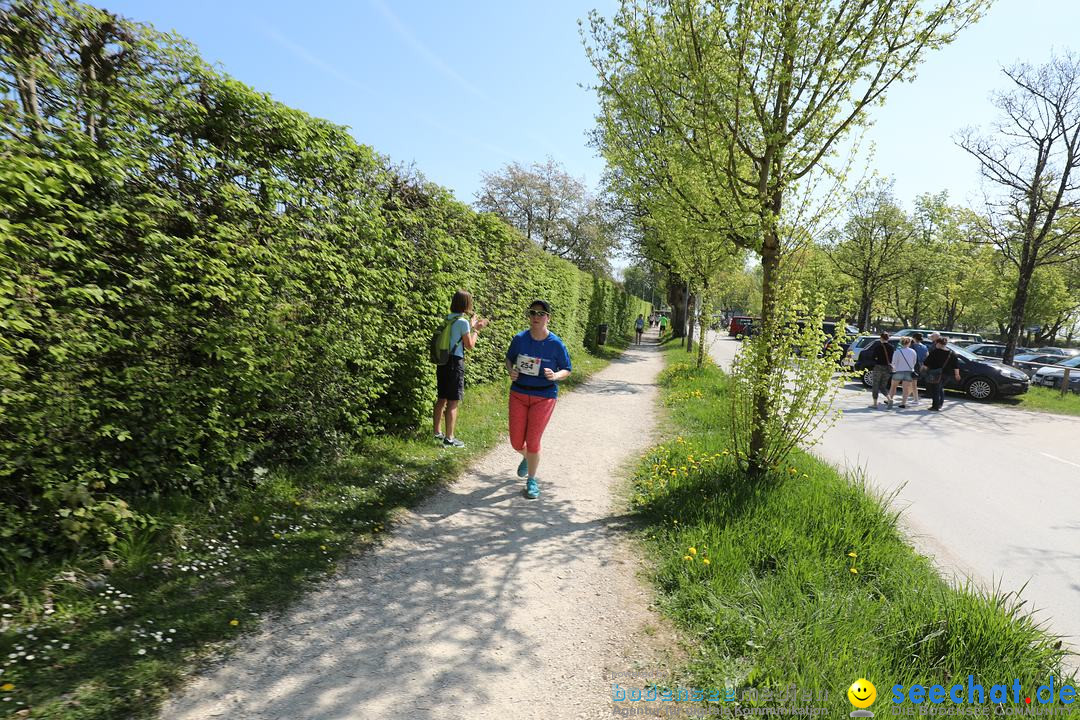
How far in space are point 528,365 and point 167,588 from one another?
127 inches

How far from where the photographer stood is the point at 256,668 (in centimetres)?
255

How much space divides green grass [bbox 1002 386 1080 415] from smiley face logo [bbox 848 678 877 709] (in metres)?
14.9

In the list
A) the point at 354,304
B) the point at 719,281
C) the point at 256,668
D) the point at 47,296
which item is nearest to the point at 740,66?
the point at 354,304

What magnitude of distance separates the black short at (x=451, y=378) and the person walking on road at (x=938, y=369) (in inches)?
461

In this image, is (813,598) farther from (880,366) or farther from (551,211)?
(551,211)

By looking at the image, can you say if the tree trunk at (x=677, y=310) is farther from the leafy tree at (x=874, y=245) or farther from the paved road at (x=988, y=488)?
the paved road at (x=988, y=488)

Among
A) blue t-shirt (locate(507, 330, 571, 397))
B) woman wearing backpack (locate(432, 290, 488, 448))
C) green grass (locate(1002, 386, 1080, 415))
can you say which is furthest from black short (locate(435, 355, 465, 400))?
green grass (locate(1002, 386, 1080, 415))

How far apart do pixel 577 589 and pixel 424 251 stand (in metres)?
4.47

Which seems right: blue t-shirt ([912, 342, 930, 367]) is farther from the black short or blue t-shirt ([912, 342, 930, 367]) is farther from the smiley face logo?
the smiley face logo

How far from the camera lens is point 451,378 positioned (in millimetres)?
6227

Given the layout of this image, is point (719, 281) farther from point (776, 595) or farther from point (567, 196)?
point (567, 196)

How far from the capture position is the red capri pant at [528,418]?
5.14 m

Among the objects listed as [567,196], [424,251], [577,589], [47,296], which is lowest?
[577,589]

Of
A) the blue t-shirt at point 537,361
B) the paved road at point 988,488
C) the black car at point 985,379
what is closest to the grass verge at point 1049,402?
the black car at point 985,379
